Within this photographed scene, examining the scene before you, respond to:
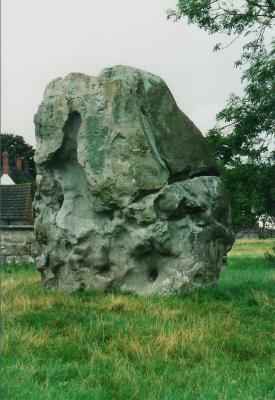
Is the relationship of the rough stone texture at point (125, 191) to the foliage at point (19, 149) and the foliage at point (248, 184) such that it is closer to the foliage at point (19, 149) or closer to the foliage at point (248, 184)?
the foliage at point (248, 184)

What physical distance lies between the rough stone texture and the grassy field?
2.29 feet

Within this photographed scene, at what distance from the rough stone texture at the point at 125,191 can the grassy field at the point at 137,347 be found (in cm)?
70

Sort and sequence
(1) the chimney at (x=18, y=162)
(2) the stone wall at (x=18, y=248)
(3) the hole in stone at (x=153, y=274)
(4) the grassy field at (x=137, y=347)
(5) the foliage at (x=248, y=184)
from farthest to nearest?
(1) the chimney at (x=18, y=162) < (5) the foliage at (x=248, y=184) < (2) the stone wall at (x=18, y=248) < (3) the hole in stone at (x=153, y=274) < (4) the grassy field at (x=137, y=347)

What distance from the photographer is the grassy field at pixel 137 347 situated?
5082 mm

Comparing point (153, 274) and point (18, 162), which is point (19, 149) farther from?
point (153, 274)

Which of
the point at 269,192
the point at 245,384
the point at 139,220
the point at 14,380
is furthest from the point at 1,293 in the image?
the point at 269,192

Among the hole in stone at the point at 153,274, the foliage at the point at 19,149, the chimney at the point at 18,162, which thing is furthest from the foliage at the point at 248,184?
the chimney at the point at 18,162

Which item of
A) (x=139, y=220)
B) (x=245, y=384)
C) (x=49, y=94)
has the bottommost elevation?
(x=245, y=384)

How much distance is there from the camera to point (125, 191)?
977cm

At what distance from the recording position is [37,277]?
41.8 ft

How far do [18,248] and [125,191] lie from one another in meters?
8.29

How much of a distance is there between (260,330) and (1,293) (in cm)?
429

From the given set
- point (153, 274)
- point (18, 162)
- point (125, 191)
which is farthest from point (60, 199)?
point (18, 162)

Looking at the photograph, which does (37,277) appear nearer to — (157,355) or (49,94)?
(49,94)
